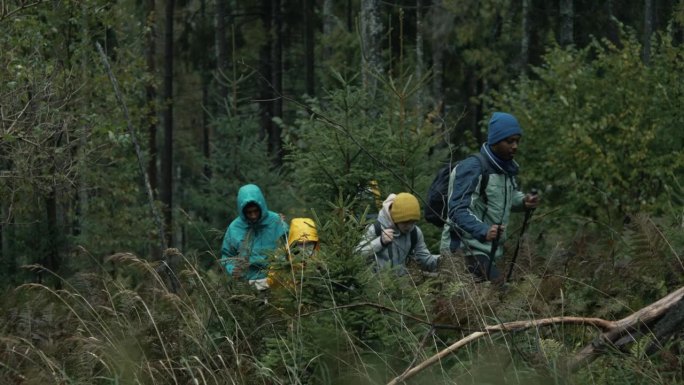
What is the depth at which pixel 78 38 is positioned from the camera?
19922 millimetres

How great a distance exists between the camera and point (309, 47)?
36.0 metres

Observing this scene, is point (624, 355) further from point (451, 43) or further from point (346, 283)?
point (451, 43)

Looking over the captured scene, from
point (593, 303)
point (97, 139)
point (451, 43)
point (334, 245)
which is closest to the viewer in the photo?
point (334, 245)

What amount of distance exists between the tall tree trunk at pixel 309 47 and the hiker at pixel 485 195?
27.0 meters

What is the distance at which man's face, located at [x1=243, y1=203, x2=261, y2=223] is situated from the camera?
9539 millimetres

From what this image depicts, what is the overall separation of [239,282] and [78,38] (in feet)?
47.7

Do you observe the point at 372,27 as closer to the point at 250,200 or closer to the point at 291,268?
the point at 250,200

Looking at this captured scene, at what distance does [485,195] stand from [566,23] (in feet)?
68.3

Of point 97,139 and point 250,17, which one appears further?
point 250,17

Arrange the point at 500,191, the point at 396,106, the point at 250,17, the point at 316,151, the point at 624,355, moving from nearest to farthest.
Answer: the point at 624,355
the point at 500,191
the point at 316,151
the point at 396,106
the point at 250,17

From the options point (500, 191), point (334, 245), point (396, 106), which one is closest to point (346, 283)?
point (334, 245)

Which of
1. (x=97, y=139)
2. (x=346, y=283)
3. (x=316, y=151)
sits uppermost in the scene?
(x=346, y=283)

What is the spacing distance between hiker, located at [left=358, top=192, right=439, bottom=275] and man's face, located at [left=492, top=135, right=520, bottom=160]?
0.63 m

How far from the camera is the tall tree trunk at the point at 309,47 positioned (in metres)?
35.3
